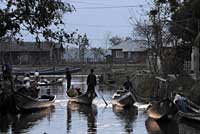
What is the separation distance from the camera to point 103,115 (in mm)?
30625

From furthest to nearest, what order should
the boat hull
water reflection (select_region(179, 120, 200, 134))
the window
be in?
the window, the boat hull, water reflection (select_region(179, 120, 200, 134))

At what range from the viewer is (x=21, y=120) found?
93.0 ft

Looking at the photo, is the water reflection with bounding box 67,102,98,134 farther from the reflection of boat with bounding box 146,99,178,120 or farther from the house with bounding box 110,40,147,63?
the house with bounding box 110,40,147,63

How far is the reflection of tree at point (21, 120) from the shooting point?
2456 centimetres

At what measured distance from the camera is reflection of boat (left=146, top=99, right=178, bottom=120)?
2598cm

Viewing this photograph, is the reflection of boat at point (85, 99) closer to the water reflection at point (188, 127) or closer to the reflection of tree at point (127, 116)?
the reflection of tree at point (127, 116)

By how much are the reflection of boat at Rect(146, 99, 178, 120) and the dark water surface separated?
0.37 metres

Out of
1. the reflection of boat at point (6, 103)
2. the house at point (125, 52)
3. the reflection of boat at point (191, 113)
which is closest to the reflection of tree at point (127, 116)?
the reflection of boat at point (191, 113)

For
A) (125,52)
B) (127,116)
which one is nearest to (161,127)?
(127,116)

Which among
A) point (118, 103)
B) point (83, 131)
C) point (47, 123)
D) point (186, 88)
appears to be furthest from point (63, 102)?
point (83, 131)

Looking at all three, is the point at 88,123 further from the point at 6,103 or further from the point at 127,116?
the point at 6,103

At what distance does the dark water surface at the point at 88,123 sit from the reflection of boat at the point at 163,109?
0.37 metres

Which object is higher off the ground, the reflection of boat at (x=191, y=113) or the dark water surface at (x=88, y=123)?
the reflection of boat at (x=191, y=113)

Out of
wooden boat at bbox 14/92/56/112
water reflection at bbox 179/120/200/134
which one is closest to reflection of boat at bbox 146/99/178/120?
water reflection at bbox 179/120/200/134
